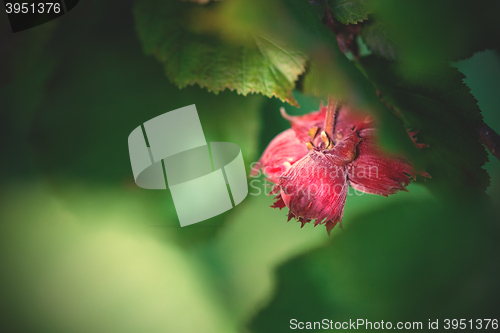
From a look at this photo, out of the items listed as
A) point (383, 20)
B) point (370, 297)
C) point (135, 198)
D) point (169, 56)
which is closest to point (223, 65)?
point (169, 56)

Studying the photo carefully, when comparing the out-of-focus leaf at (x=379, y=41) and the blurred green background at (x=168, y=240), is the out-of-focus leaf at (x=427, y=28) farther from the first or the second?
the blurred green background at (x=168, y=240)

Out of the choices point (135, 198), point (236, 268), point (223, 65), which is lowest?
point (236, 268)

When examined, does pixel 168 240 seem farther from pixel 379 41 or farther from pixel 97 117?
pixel 379 41

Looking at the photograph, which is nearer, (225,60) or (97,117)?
(225,60)

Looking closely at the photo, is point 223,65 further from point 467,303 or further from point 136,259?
point 467,303

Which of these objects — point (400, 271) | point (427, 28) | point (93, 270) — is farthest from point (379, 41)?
point (93, 270)

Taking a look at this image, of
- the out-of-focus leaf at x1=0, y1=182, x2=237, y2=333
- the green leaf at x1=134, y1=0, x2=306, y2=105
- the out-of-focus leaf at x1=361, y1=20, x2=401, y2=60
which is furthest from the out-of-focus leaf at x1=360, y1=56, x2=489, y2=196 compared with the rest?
the out-of-focus leaf at x1=0, y1=182, x2=237, y2=333
